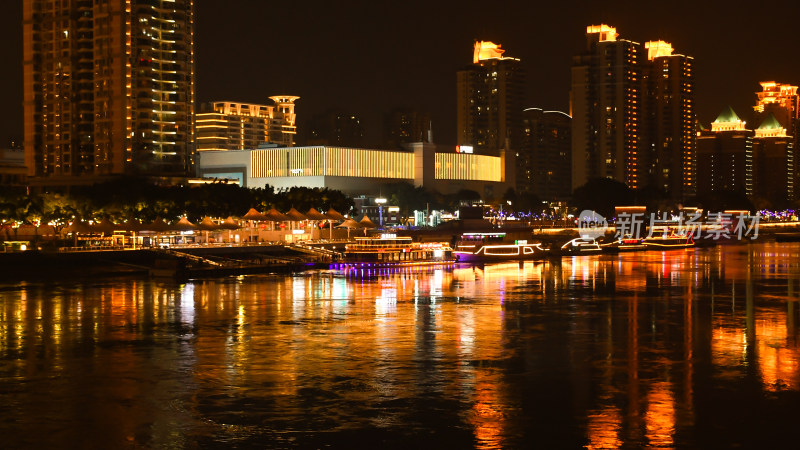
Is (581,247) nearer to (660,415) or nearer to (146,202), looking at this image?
(146,202)

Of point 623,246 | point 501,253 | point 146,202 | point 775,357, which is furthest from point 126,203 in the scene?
point 775,357

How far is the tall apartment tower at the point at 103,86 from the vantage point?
427 ft

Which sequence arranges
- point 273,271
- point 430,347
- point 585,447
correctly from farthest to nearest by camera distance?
point 273,271, point 430,347, point 585,447

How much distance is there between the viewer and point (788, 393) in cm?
2462

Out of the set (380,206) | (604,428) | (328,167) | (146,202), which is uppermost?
(328,167)

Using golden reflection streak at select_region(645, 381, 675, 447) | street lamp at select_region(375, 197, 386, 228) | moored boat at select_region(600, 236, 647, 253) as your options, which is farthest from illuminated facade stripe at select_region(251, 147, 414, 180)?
golden reflection streak at select_region(645, 381, 675, 447)

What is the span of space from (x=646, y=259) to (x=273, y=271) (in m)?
41.2

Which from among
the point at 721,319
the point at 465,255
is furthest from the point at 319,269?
the point at 721,319

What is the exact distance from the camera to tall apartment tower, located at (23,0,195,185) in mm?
130250

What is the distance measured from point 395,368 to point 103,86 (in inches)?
4463

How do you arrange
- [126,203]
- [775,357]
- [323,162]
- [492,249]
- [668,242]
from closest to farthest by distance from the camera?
[775,357] < [492,249] < [126,203] < [668,242] < [323,162]

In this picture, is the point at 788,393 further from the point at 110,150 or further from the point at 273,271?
the point at 110,150

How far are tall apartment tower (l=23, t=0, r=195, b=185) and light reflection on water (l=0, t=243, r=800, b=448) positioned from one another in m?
80.9

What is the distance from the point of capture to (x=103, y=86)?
131125mm
